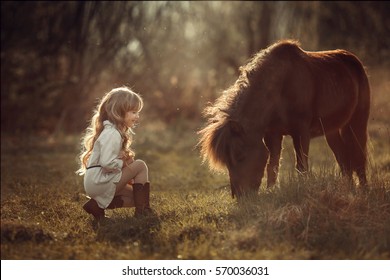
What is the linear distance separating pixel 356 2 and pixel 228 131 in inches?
669

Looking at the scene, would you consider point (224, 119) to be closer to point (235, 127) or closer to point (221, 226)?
point (235, 127)

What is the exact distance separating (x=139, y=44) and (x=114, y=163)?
13.9 meters

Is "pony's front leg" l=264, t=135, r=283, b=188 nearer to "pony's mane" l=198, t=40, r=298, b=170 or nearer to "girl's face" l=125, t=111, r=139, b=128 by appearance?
"pony's mane" l=198, t=40, r=298, b=170

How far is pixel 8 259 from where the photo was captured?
4.93m

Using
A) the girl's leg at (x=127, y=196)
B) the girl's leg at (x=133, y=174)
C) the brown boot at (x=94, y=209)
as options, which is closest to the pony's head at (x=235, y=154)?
the girl's leg at (x=133, y=174)

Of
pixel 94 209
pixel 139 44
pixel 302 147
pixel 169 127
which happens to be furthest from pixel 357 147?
pixel 139 44

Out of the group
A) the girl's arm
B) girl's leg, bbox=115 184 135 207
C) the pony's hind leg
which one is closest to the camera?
the girl's arm

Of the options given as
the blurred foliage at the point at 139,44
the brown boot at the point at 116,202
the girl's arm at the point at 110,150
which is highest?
the blurred foliage at the point at 139,44

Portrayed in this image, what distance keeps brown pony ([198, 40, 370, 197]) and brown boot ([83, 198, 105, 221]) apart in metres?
1.33

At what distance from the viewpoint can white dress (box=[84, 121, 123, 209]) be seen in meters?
6.04

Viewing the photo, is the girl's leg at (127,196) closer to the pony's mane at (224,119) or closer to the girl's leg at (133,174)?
the girl's leg at (133,174)

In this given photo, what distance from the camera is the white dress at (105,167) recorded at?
6.04m

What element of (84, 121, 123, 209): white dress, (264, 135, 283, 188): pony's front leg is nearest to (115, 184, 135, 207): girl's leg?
(84, 121, 123, 209): white dress

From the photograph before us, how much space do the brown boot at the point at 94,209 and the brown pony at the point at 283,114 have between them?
4.37 ft
